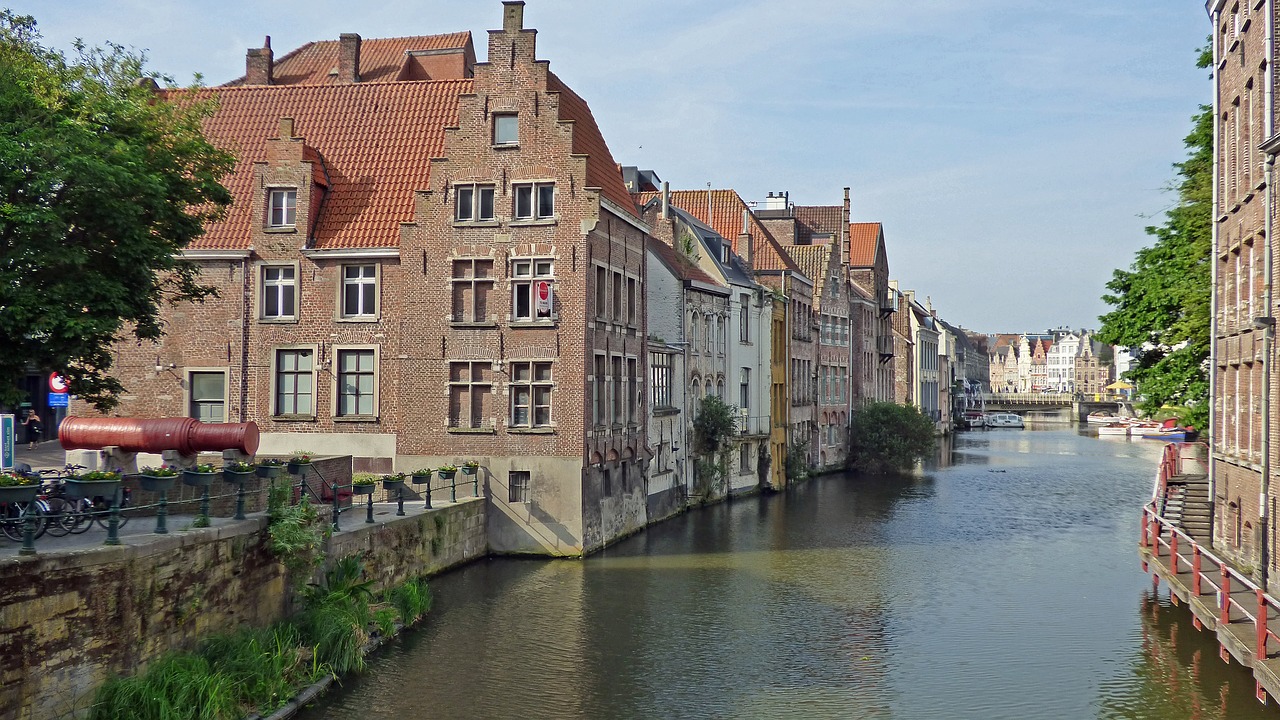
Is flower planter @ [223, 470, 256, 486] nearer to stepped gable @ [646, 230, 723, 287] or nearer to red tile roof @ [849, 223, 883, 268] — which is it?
stepped gable @ [646, 230, 723, 287]

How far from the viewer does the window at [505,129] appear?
3281cm

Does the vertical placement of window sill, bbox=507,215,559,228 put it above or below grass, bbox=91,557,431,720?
above

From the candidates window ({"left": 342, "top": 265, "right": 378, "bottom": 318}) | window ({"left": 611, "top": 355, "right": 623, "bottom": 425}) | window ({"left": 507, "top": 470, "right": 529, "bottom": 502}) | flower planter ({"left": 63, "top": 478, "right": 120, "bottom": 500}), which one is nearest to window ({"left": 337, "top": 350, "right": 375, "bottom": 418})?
window ({"left": 342, "top": 265, "right": 378, "bottom": 318})

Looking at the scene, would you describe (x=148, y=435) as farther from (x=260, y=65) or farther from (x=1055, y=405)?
(x=1055, y=405)

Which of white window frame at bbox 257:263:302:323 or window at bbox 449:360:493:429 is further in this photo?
white window frame at bbox 257:263:302:323

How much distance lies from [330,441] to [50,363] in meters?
13.4

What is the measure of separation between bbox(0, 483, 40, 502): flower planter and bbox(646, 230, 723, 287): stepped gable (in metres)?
29.4

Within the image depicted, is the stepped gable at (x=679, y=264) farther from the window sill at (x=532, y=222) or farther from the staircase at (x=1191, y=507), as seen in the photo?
the staircase at (x=1191, y=507)

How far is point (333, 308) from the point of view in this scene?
1369 inches

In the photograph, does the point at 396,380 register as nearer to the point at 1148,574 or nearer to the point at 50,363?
the point at 50,363

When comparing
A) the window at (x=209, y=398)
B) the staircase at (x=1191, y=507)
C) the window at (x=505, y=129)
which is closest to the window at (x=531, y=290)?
the window at (x=505, y=129)

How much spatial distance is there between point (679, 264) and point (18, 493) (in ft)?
107

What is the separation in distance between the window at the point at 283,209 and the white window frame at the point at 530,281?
756cm

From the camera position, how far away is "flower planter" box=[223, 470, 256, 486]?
20062 millimetres
